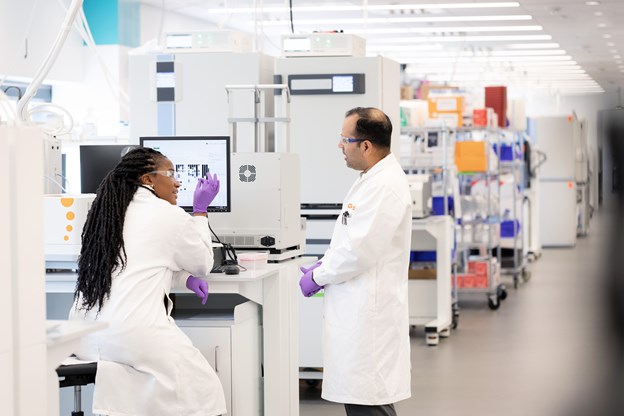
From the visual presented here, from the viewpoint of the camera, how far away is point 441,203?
787cm

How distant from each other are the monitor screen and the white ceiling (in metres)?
3.74

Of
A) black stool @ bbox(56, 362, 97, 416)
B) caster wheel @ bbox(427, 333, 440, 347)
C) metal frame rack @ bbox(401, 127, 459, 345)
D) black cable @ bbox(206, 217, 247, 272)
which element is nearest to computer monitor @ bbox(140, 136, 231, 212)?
black cable @ bbox(206, 217, 247, 272)

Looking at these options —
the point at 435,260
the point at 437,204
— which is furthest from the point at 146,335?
the point at 437,204

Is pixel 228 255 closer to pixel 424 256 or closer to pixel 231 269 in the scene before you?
pixel 231 269

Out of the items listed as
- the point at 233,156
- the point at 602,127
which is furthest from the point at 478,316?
the point at 602,127

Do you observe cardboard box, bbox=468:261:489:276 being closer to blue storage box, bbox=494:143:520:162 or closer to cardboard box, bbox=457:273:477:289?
cardboard box, bbox=457:273:477:289

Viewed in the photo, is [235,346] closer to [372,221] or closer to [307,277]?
[307,277]

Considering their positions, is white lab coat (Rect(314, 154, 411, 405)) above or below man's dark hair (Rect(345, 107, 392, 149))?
below

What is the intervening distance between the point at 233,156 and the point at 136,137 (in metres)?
1.67

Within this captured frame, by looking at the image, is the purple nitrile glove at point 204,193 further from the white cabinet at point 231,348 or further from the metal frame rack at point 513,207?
the metal frame rack at point 513,207

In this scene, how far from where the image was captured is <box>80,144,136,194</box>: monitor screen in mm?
5062

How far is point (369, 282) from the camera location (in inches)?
147

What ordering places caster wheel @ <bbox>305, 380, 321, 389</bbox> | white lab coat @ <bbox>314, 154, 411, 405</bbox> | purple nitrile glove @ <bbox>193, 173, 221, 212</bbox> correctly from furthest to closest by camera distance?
caster wheel @ <bbox>305, 380, 321, 389</bbox>
purple nitrile glove @ <bbox>193, 173, 221, 212</bbox>
white lab coat @ <bbox>314, 154, 411, 405</bbox>

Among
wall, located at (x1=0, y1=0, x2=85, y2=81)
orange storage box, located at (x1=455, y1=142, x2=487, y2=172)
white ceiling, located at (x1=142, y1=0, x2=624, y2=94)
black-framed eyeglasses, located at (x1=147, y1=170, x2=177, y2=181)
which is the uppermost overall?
white ceiling, located at (x1=142, y1=0, x2=624, y2=94)
